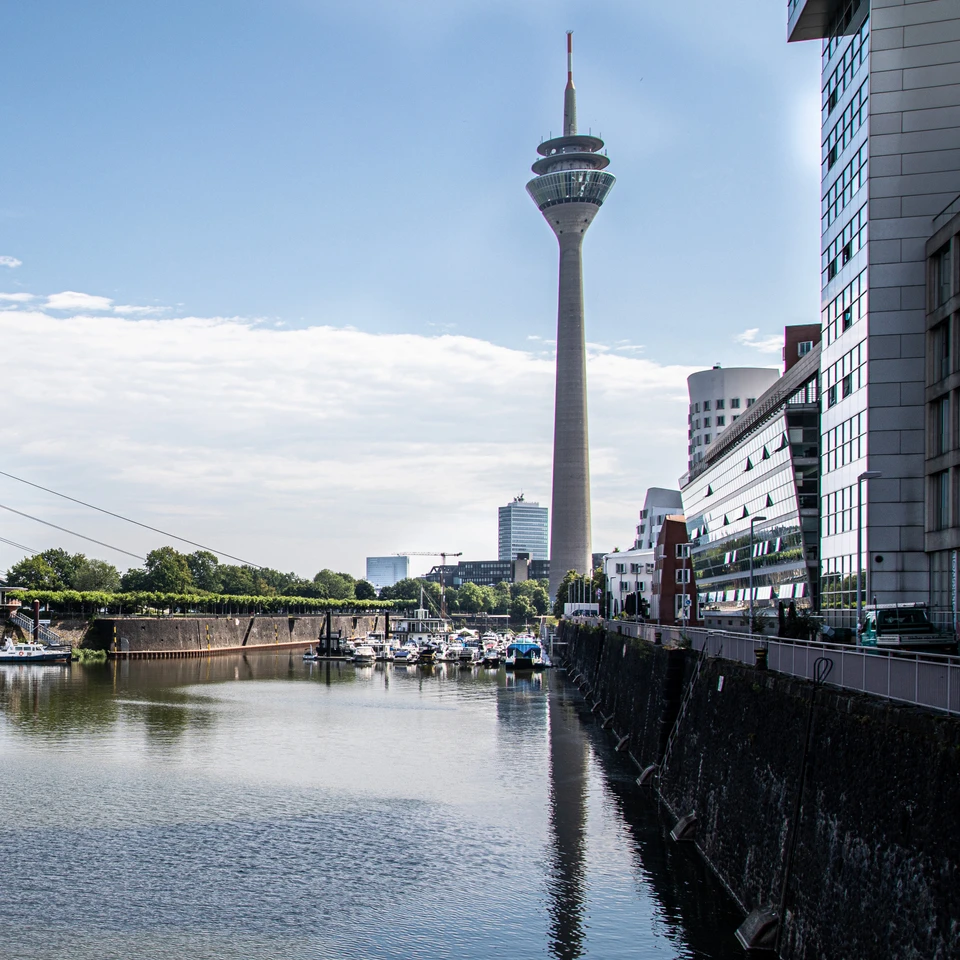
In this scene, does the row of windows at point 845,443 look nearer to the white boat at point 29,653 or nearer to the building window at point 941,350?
the building window at point 941,350

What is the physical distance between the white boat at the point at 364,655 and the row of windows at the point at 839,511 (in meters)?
88.6

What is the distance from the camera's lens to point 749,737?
29.9 meters

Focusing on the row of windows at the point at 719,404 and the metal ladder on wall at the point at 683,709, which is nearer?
the metal ladder on wall at the point at 683,709

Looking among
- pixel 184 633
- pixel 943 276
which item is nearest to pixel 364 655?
pixel 184 633

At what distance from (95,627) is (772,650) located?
397 feet

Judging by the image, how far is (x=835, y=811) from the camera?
70.7 feet

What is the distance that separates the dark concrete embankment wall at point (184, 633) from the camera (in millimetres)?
135500

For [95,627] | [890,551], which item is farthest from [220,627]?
[890,551]

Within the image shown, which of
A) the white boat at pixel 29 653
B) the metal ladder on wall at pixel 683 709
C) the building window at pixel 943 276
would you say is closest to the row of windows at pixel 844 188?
the building window at pixel 943 276

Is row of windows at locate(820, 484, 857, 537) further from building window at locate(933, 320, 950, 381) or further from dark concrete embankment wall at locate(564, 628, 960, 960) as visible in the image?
dark concrete embankment wall at locate(564, 628, 960, 960)

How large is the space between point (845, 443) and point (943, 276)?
11.9 metres

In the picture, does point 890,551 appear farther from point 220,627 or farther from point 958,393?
point 220,627

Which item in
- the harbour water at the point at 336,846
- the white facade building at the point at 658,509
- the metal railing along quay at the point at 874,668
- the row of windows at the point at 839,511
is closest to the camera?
the metal railing along quay at the point at 874,668

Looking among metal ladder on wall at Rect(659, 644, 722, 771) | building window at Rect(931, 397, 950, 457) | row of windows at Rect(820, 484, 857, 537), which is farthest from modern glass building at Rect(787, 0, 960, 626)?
metal ladder on wall at Rect(659, 644, 722, 771)
